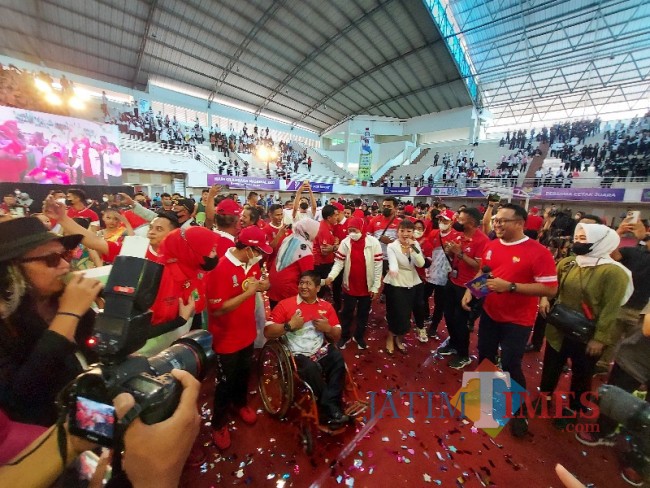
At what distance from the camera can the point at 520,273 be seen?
2373 mm

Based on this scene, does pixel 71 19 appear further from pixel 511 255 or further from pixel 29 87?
pixel 511 255

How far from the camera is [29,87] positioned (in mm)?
10812

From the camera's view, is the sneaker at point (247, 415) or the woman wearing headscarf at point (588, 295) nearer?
the woman wearing headscarf at point (588, 295)

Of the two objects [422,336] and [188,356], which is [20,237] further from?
[422,336]

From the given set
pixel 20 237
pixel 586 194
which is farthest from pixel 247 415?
pixel 586 194

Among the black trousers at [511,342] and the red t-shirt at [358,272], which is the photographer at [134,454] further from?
the red t-shirt at [358,272]

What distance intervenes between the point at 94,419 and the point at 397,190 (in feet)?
75.6

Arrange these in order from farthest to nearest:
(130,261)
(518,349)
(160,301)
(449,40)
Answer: (449,40), (518,349), (160,301), (130,261)

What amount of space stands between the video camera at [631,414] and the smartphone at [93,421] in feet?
4.94

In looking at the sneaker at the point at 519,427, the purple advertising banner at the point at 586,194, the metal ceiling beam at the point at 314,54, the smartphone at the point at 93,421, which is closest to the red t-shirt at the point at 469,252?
the sneaker at the point at 519,427

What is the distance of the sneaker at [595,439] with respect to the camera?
2.31 m

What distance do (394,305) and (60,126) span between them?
46.0 feet

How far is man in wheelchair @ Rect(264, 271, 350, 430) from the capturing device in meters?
2.26

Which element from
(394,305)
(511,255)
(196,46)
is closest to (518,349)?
(511,255)
